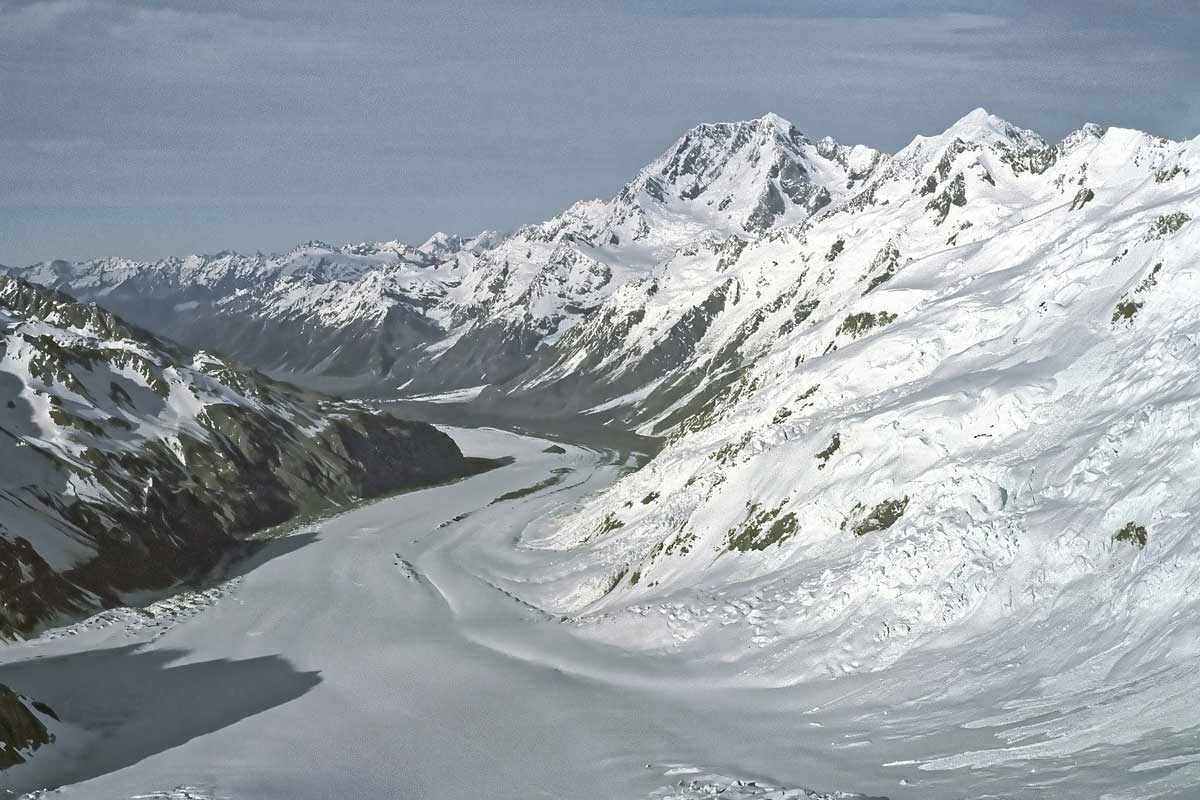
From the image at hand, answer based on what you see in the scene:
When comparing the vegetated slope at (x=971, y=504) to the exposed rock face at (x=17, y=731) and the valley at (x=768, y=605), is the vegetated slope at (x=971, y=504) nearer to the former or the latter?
the valley at (x=768, y=605)

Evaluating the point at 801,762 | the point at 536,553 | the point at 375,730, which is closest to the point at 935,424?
the point at 801,762

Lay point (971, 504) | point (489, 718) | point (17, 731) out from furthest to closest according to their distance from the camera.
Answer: point (489, 718), point (971, 504), point (17, 731)

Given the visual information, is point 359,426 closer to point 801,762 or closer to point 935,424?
point 935,424

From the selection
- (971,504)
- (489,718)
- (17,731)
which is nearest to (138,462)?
(17,731)

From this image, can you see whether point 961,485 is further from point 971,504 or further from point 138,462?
point 138,462

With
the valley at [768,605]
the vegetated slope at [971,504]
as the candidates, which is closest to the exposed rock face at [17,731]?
the valley at [768,605]

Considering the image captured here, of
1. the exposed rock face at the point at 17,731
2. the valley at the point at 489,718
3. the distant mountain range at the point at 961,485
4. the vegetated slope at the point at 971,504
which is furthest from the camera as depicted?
the exposed rock face at the point at 17,731

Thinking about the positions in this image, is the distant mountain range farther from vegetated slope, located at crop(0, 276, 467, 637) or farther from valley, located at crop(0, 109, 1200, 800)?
vegetated slope, located at crop(0, 276, 467, 637)
